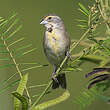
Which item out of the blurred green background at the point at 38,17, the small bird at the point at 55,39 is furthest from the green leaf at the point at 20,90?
the blurred green background at the point at 38,17

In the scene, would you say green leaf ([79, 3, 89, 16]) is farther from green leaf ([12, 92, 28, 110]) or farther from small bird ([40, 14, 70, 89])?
small bird ([40, 14, 70, 89])

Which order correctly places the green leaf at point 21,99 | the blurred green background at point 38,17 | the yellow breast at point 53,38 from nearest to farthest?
the green leaf at point 21,99 < the yellow breast at point 53,38 < the blurred green background at point 38,17

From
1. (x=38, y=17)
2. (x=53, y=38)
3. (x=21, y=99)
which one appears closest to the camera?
(x=21, y=99)

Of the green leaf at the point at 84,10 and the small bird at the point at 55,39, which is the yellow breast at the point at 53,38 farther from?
the green leaf at the point at 84,10

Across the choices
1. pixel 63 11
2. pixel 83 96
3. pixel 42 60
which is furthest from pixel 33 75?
pixel 83 96

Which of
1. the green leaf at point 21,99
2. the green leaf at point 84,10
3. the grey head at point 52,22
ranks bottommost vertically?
the grey head at point 52,22

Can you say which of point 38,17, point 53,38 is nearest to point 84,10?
point 53,38

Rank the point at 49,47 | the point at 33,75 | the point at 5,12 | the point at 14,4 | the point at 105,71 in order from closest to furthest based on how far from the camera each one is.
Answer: the point at 105,71
the point at 49,47
the point at 33,75
the point at 5,12
the point at 14,4

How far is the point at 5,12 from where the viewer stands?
8.05 feet

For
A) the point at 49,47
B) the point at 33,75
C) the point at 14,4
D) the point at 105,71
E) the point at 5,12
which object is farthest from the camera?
the point at 14,4

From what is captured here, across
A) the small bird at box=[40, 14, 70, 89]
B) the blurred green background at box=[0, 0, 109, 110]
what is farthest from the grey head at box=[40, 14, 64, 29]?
the blurred green background at box=[0, 0, 109, 110]

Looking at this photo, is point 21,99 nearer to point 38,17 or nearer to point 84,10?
point 84,10

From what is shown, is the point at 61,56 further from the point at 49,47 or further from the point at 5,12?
the point at 5,12

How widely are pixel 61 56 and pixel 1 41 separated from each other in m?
1.17
